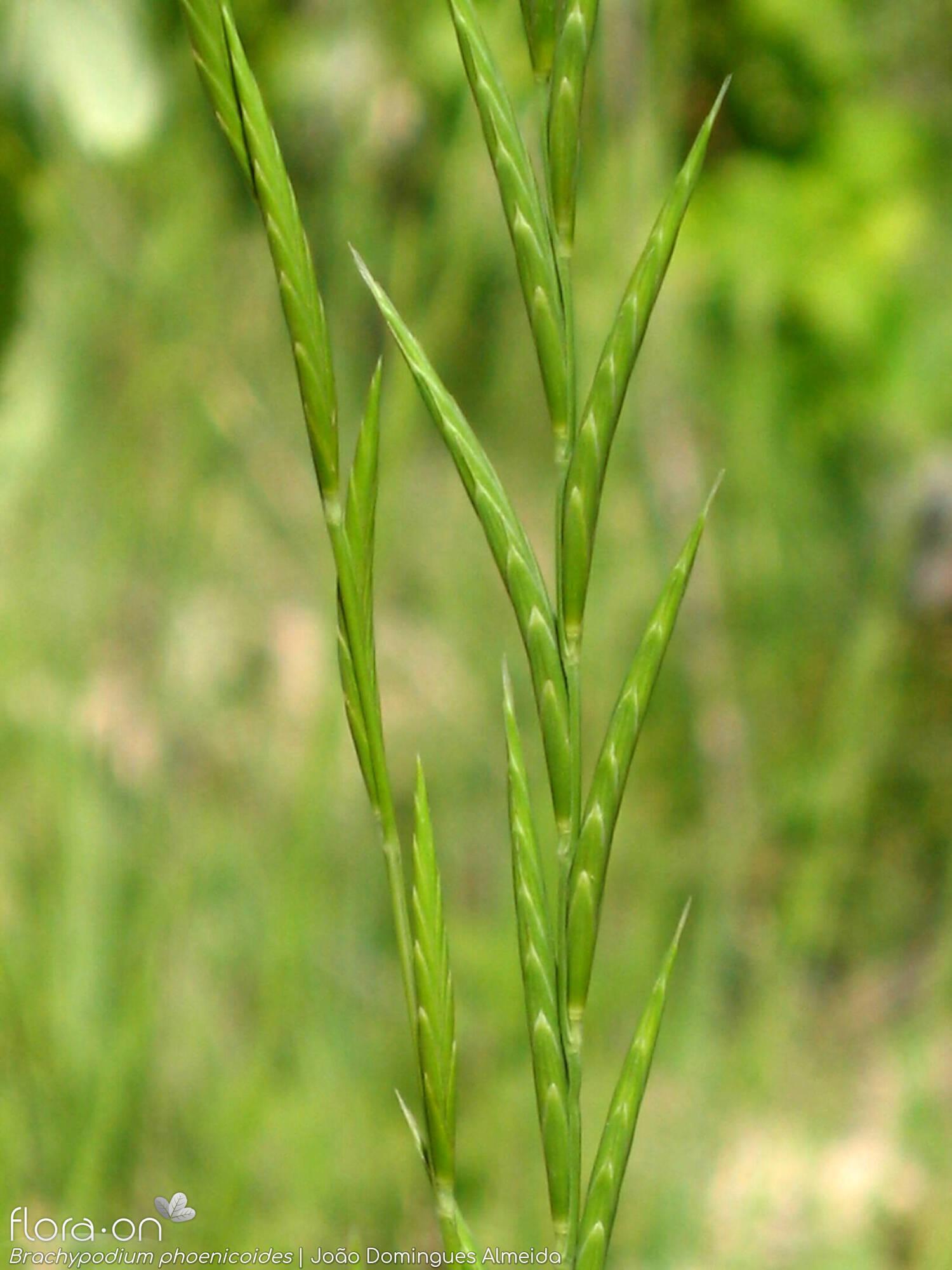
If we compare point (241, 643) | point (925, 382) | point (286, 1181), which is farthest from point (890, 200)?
point (286, 1181)

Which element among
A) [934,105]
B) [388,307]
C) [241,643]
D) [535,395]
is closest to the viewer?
[388,307]

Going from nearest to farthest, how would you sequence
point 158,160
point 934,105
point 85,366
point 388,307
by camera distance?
point 388,307
point 158,160
point 85,366
point 934,105

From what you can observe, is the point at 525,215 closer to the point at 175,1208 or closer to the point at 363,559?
the point at 363,559

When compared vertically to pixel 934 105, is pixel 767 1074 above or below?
below

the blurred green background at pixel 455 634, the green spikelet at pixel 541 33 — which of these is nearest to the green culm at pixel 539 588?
the green spikelet at pixel 541 33

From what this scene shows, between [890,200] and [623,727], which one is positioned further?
[890,200]

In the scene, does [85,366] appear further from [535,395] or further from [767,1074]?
[767,1074]

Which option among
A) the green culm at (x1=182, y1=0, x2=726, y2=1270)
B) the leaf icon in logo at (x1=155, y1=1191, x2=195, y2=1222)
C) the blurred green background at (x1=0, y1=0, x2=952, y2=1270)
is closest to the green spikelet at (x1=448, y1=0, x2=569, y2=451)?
the green culm at (x1=182, y1=0, x2=726, y2=1270)
